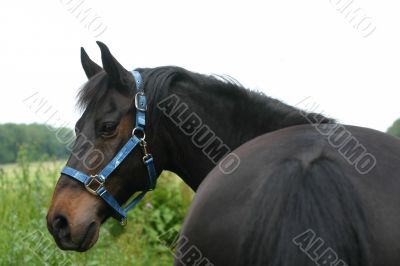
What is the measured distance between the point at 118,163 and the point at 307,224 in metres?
1.58

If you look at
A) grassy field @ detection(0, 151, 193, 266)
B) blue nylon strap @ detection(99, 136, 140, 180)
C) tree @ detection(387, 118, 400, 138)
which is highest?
tree @ detection(387, 118, 400, 138)

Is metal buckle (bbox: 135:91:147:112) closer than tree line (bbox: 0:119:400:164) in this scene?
Yes

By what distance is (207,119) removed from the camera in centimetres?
382

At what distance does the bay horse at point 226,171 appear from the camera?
7.34 feet

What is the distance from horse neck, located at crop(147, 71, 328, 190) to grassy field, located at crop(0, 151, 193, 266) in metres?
2.61

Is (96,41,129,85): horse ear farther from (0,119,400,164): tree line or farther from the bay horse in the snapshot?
(0,119,400,164): tree line

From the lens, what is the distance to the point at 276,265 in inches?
85.9

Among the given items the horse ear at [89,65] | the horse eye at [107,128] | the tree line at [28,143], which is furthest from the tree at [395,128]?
the tree line at [28,143]

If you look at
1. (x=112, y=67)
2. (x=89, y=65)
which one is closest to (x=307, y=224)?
(x=112, y=67)

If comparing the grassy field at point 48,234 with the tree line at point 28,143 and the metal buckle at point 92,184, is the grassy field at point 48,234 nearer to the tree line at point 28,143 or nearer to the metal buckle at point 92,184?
the tree line at point 28,143

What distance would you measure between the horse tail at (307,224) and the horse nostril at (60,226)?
1.44m

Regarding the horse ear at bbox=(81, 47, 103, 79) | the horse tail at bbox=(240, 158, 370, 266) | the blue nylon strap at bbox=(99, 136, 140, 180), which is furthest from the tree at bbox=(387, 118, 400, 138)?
the horse tail at bbox=(240, 158, 370, 266)

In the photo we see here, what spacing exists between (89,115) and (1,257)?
3.16m

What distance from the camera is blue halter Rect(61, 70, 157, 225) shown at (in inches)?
136
